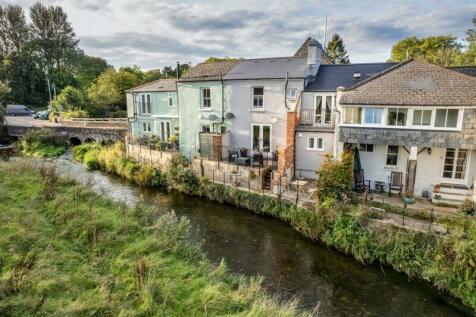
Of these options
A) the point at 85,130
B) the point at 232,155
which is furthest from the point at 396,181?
the point at 85,130

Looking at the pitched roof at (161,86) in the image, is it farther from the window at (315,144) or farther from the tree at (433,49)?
the tree at (433,49)

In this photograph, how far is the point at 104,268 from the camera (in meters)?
8.80

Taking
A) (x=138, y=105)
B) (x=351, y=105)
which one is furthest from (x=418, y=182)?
(x=138, y=105)

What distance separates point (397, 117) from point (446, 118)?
2.16 m

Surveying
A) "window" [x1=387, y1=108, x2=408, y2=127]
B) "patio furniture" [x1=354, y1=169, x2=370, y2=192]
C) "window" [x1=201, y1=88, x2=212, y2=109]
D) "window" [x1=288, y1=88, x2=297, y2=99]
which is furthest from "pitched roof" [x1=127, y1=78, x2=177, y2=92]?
"window" [x1=387, y1=108, x2=408, y2=127]

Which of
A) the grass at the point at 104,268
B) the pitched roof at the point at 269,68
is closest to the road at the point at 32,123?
the pitched roof at the point at 269,68

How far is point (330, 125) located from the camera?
63.0ft

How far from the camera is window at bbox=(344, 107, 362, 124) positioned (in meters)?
16.0

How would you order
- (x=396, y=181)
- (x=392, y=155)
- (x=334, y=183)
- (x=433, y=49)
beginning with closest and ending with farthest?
1. (x=334, y=183)
2. (x=396, y=181)
3. (x=392, y=155)
4. (x=433, y=49)

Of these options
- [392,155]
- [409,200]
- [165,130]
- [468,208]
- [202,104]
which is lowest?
[409,200]

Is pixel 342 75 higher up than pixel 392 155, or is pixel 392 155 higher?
pixel 342 75

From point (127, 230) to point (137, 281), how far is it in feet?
13.2

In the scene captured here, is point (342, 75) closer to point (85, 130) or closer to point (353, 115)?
point (353, 115)

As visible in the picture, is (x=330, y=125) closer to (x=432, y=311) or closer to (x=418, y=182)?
(x=418, y=182)
